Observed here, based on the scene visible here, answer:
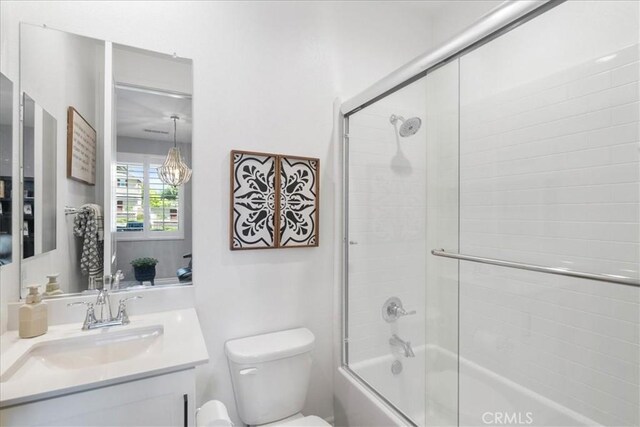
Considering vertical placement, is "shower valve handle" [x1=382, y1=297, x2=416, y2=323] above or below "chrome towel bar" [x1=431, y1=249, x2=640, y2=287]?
below

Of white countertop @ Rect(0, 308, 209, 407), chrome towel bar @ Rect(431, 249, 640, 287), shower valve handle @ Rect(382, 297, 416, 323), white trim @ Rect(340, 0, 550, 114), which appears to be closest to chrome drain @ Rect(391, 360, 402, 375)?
shower valve handle @ Rect(382, 297, 416, 323)

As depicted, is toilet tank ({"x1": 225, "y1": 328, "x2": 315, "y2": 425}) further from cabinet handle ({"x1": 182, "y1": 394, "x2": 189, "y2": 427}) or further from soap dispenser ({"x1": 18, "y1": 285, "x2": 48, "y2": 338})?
soap dispenser ({"x1": 18, "y1": 285, "x2": 48, "y2": 338})

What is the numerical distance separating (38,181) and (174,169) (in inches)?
19.7

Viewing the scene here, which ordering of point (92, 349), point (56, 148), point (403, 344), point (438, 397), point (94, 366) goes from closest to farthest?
point (94, 366) < point (92, 349) < point (56, 148) < point (438, 397) < point (403, 344)

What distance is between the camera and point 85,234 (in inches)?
54.6

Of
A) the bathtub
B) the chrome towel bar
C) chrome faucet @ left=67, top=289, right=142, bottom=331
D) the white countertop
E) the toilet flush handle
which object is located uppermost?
the chrome towel bar

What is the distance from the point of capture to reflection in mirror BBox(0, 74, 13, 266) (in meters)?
1.12

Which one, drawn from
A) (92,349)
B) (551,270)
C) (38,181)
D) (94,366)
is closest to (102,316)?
(92,349)

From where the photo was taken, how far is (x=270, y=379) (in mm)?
1501

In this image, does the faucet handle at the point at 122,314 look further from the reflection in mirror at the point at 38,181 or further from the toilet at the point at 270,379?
the toilet at the point at 270,379

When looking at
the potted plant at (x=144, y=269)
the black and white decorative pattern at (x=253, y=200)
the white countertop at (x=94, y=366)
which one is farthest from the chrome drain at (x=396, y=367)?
the potted plant at (x=144, y=269)

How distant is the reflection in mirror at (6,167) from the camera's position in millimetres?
1122

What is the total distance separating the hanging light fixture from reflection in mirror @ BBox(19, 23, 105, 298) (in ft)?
0.81

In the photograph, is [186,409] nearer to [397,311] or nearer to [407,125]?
[397,311]
